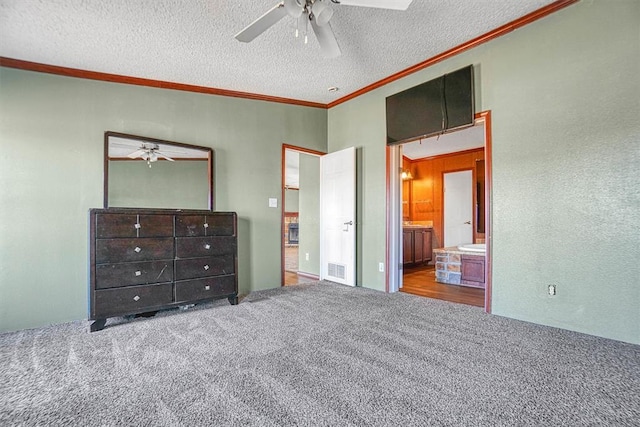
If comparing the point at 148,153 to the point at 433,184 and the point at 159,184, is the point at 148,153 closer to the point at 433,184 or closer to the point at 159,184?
the point at 159,184

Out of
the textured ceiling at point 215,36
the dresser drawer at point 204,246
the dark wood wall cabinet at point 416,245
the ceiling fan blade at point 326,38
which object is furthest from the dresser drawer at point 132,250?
the dark wood wall cabinet at point 416,245

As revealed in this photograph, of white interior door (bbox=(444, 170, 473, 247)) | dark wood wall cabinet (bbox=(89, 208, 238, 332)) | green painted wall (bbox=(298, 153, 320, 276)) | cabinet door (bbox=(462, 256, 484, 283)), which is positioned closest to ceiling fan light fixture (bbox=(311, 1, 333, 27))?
dark wood wall cabinet (bbox=(89, 208, 238, 332))

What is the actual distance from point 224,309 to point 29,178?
2.26m

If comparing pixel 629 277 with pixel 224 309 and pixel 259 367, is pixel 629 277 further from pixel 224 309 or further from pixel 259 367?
pixel 224 309

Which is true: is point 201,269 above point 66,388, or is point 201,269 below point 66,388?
above

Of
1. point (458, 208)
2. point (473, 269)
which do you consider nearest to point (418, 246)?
point (458, 208)

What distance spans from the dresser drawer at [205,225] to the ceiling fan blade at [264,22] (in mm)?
1859

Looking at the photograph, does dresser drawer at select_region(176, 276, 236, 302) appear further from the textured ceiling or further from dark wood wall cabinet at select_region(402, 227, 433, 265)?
dark wood wall cabinet at select_region(402, 227, 433, 265)

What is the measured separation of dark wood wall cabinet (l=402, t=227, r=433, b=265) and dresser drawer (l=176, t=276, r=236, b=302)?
355 cm

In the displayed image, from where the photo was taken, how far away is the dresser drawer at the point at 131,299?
269cm

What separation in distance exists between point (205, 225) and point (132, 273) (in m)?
0.83

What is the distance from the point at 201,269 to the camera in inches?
129

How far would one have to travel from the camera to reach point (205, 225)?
3.35 m

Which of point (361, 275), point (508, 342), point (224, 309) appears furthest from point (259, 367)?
point (361, 275)
